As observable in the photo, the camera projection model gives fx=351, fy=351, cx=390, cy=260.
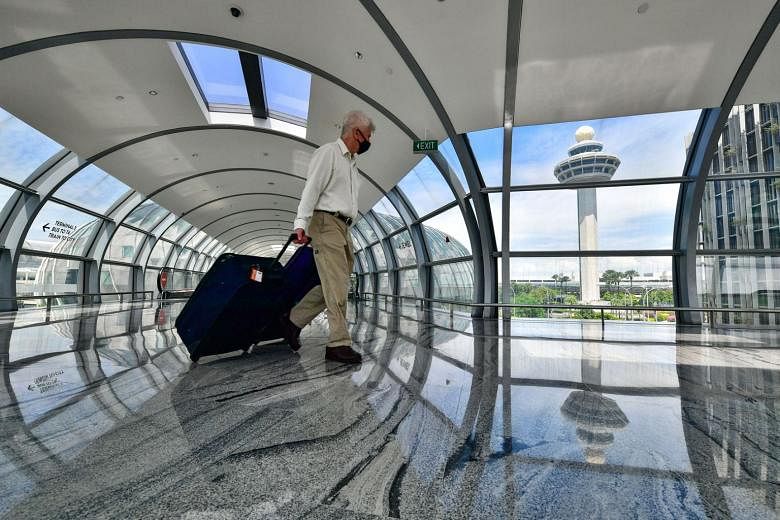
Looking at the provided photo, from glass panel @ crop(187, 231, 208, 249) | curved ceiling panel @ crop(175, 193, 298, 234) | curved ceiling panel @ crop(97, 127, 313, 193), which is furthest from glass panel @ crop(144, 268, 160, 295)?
curved ceiling panel @ crop(97, 127, 313, 193)

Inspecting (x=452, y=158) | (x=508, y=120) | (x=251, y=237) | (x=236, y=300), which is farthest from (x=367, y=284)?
(x=236, y=300)

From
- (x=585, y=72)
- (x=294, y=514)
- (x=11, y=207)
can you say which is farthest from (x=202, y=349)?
(x=11, y=207)

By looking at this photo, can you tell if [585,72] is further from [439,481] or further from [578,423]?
[439,481]

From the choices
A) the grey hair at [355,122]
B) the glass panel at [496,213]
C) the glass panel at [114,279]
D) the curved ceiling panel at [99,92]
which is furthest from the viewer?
the glass panel at [114,279]

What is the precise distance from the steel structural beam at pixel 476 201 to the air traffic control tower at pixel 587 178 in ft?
7.10

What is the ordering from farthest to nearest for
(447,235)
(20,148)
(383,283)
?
(383,283) → (447,235) → (20,148)

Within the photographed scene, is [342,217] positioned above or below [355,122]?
below

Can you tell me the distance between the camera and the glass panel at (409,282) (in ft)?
57.9

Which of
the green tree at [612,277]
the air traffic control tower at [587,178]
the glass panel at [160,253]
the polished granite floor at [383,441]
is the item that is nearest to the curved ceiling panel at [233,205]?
the glass panel at [160,253]

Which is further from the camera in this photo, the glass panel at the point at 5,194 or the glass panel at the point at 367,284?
the glass panel at the point at 367,284

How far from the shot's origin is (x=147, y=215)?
60.0ft

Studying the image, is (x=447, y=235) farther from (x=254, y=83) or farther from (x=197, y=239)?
(x=197, y=239)

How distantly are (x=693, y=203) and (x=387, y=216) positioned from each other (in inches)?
458

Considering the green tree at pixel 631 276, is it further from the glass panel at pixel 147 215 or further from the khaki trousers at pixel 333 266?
the glass panel at pixel 147 215
